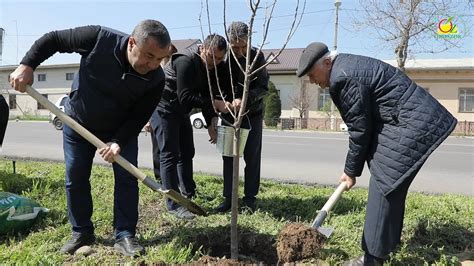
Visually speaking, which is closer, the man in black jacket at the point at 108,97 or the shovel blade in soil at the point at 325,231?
the man in black jacket at the point at 108,97

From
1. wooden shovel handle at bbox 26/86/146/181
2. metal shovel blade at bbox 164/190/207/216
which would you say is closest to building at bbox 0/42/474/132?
metal shovel blade at bbox 164/190/207/216

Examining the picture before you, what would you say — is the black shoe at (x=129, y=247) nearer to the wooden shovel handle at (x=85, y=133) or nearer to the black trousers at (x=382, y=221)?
the wooden shovel handle at (x=85, y=133)

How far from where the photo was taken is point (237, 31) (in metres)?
3.46

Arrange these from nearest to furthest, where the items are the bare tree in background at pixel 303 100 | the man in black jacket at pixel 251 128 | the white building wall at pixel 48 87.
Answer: the man in black jacket at pixel 251 128
the bare tree in background at pixel 303 100
the white building wall at pixel 48 87

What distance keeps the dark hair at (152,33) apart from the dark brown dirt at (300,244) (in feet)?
5.00

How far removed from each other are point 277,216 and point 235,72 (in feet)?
4.64

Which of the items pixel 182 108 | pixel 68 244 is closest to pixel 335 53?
pixel 182 108

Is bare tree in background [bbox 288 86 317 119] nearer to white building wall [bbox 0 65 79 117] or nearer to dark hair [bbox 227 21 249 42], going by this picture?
white building wall [bbox 0 65 79 117]

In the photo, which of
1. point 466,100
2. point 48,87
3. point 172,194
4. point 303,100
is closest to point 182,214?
point 172,194

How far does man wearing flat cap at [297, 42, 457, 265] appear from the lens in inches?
103

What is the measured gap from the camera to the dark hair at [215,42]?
3414 mm

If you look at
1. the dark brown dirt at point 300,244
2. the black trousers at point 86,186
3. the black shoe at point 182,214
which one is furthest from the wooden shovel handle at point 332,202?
the black trousers at point 86,186

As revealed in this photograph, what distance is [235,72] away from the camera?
156 inches

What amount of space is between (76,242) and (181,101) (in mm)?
1425
